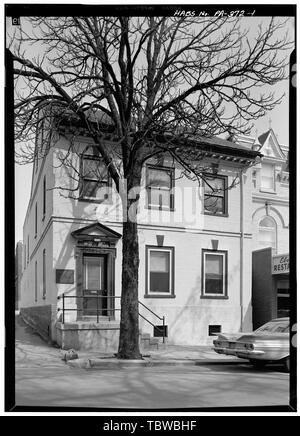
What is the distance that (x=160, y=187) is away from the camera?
31.6 feet

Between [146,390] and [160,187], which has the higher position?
[160,187]

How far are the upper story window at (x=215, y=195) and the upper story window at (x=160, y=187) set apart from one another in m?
0.67

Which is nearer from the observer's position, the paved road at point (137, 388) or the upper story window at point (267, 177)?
the paved road at point (137, 388)

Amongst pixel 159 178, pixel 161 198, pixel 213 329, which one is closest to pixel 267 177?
pixel 161 198

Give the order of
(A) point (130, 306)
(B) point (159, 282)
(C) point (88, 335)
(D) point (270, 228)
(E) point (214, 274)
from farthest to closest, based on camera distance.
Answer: (C) point (88, 335) < (A) point (130, 306) < (B) point (159, 282) < (E) point (214, 274) < (D) point (270, 228)

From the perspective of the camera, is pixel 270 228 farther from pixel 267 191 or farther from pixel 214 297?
pixel 214 297

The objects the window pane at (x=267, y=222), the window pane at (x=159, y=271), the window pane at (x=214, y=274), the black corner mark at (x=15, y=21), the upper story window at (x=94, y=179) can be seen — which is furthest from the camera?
the window pane at (x=159, y=271)

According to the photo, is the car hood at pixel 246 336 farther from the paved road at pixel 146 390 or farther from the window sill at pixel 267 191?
the window sill at pixel 267 191

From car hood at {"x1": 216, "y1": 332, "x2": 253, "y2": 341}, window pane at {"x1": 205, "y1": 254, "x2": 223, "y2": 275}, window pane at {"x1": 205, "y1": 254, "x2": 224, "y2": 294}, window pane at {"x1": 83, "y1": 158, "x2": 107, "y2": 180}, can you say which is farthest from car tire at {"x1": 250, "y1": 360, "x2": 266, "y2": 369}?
window pane at {"x1": 83, "y1": 158, "x2": 107, "y2": 180}

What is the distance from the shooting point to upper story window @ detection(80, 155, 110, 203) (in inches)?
378

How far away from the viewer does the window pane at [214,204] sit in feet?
31.0

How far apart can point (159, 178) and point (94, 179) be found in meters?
1.25

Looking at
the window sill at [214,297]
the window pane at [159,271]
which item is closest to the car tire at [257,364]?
the window sill at [214,297]

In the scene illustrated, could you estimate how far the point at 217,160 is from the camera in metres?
10.1
